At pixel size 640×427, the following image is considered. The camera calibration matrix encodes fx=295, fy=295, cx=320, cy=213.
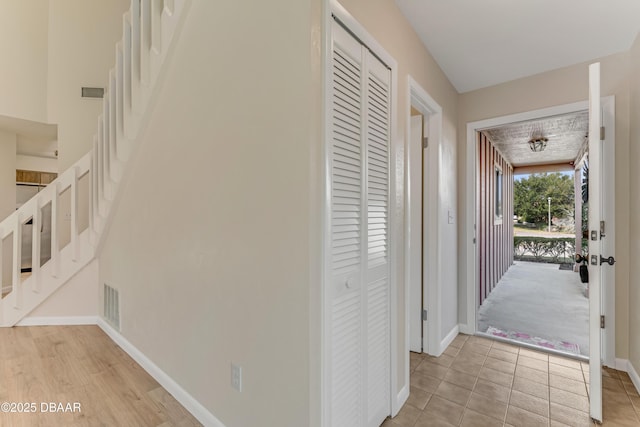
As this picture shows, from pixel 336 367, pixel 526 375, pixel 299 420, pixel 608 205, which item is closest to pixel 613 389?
pixel 526 375

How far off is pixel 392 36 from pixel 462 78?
1.34 meters

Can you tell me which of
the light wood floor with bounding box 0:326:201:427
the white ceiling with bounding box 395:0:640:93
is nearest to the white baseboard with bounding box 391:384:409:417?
the light wood floor with bounding box 0:326:201:427

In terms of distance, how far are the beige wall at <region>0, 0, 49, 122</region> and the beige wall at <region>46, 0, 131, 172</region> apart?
84 mm

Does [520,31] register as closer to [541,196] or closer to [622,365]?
[622,365]

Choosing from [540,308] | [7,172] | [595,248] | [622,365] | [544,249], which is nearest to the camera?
[595,248]

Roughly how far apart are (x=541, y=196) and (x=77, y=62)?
35.3 ft

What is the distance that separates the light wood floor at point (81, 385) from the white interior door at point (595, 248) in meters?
2.31

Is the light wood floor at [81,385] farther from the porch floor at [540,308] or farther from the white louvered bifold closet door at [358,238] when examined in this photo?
the porch floor at [540,308]

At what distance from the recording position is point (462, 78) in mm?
2766

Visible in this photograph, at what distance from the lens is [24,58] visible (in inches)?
154

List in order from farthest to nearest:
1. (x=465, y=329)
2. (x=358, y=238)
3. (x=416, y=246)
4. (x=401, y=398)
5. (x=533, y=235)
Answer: (x=533, y=235)
(x=465, y=329)
(x=416, y=246)
(x=401, y=398)
(x=358, y=238)

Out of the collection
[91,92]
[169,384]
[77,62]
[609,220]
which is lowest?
[169,384]

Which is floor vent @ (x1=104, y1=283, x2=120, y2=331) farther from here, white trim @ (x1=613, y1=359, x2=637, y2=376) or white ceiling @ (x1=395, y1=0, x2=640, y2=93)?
white trim @ (x1=613, y1=359, x2=637, y2=376)

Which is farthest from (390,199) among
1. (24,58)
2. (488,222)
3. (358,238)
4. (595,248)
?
(24,58)
